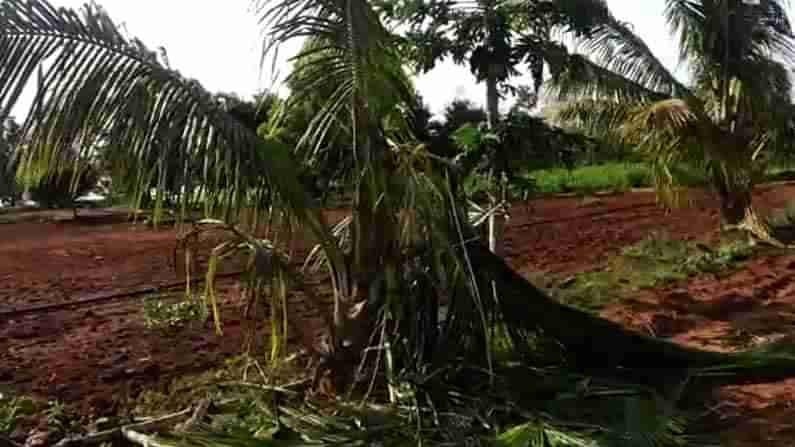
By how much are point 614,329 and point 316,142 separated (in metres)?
2.08

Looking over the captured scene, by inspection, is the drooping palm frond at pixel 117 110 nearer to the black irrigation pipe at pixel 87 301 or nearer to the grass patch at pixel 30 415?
the grass patch at pixel 30 415

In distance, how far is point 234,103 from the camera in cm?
454

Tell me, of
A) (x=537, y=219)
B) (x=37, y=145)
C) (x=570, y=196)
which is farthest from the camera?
(x=570, y=196)

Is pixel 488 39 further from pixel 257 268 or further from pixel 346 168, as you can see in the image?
pixel 257 268

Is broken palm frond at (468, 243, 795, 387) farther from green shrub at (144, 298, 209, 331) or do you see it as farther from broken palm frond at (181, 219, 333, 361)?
green shrub at (144, 298, 209, 331)

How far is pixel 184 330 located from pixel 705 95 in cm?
735

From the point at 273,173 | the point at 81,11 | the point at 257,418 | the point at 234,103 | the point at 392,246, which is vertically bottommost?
the point at 257,418

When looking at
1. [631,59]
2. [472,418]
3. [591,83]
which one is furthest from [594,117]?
[472,418]

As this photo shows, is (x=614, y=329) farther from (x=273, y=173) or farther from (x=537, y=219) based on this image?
(x=537, y=219)

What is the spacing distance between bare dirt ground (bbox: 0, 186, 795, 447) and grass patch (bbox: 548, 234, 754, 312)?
22cm

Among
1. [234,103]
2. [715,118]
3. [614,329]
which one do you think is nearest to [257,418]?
[234,103]

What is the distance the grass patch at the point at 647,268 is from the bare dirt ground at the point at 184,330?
0.73ft

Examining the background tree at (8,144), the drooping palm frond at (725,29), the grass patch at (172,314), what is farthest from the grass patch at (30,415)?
the drooping palm frond at (725,29)

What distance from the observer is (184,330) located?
6.05 m
